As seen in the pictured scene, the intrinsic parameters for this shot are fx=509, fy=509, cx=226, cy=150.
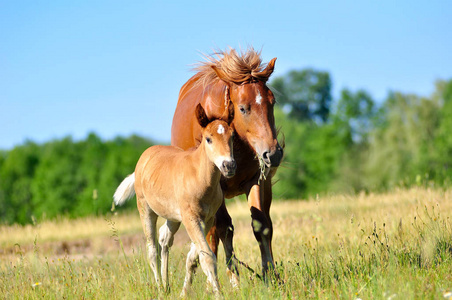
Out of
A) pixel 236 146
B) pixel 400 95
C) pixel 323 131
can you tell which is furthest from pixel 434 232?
pixel 323 131

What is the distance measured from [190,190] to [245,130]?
902 mm

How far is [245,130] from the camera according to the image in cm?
536

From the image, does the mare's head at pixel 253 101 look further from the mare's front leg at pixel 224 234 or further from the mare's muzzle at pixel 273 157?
the mare's front leg at pixel 224 234

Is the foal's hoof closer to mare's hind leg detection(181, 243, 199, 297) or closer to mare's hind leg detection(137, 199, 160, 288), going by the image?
mare's hind leg detection(181, 243, 199, 297)

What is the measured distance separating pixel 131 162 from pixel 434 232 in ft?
95.3

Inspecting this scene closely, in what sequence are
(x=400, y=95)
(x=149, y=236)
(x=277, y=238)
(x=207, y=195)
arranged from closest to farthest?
(x=207, y=195) < (x=149, y=236) < (x=277, y=238) < (x=400, y=95)

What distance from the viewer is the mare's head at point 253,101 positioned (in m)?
5.13

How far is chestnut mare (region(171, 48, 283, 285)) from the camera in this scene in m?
5.24

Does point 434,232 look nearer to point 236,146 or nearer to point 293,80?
point 236,146

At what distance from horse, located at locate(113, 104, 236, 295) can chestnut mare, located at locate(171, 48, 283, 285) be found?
11.6 inches

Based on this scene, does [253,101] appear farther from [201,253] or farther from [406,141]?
[406,141]

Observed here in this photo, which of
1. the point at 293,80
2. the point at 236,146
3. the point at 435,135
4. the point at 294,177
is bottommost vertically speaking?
the point at 294,177

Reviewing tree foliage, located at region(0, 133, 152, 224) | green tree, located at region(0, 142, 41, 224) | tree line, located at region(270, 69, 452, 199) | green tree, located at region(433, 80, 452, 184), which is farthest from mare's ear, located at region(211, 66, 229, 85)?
green tree, located at region(433, 80, 452, 184)

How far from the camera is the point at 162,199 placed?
213 inches
